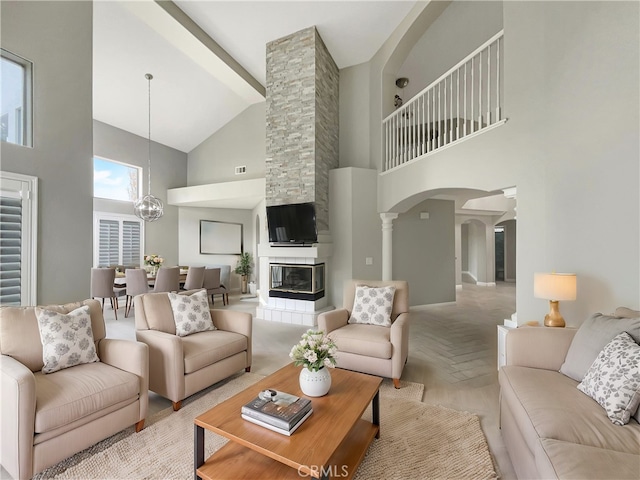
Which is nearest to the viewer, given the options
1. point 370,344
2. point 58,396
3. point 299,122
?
point 58,396

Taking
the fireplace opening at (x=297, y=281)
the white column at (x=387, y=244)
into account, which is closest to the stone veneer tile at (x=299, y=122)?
the fireplace opening at (x=297, y=281)

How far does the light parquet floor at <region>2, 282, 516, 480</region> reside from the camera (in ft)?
8.13

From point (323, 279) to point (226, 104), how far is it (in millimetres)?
4863

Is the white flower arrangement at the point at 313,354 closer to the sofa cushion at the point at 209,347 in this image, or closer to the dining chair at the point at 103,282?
the sofa cushion at the point at 209,347

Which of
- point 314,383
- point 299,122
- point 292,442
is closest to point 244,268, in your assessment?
point 299,122

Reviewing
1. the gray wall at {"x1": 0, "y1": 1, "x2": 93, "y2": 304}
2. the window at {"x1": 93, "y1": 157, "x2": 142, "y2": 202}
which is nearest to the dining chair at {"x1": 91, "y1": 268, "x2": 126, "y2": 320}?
the window at {"x1": 93, "y1": 157, "x2": 142, "y2": 202}

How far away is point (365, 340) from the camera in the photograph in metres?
2.83

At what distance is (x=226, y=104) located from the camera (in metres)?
7.18

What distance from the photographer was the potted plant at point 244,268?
8055mm

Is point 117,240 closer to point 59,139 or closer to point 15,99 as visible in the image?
point 59,139

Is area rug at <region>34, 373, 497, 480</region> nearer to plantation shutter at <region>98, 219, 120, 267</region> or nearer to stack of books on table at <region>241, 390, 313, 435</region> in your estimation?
stack of books on table at <region>241, 390, 313, 435</region>

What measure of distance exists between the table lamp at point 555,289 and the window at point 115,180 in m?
7.77

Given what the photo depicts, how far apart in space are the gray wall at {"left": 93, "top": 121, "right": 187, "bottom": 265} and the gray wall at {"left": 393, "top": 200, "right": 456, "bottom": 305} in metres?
5.74

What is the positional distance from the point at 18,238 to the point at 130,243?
483 cm
